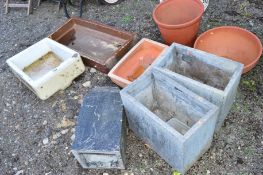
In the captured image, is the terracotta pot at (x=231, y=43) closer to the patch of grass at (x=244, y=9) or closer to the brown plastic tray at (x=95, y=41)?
the patch of grass at (x=244, y=9)

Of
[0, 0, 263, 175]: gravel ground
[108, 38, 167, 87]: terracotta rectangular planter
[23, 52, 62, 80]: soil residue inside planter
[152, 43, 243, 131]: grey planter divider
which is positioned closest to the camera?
[152, 43, 243, 131]: grey planter divider

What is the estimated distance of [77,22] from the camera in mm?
4594

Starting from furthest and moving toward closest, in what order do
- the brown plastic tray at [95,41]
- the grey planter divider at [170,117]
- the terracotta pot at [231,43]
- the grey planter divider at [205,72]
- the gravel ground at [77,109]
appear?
the brown plastic tray at [95,41] < the terracotta pot at [231,43] < the gravel ground at [77,109] < the grey planter divider at [205,72] < the grey planter divider at [170,117]

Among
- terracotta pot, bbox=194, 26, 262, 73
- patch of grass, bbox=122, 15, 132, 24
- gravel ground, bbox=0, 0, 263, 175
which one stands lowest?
gravel ground, bbox=0, 0, 263, 175

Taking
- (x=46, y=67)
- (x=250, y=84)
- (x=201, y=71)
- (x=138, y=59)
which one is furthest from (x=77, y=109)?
(x=250, y=84)

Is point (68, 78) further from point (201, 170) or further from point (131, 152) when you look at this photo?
point (201, 170)

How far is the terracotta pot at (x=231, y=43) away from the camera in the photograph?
368 cm

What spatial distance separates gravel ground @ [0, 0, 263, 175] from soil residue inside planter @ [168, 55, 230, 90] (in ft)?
1.28

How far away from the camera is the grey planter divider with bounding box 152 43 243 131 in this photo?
2848 mm

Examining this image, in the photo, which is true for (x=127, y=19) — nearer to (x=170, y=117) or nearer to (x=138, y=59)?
(x=138, y=59)

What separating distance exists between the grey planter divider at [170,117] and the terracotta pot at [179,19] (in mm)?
827

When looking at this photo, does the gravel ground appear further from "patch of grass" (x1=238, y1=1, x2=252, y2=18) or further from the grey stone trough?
the grey stone trough

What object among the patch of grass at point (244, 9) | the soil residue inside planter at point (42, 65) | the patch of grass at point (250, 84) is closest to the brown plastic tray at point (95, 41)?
the soil residue inside planter at point (42, 65)

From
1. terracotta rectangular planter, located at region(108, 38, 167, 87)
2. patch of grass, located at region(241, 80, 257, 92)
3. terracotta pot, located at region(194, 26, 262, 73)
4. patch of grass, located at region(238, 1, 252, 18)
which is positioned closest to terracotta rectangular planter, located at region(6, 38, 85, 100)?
terracotta rectangular planter, located at region(108, 38, 167, 87)
